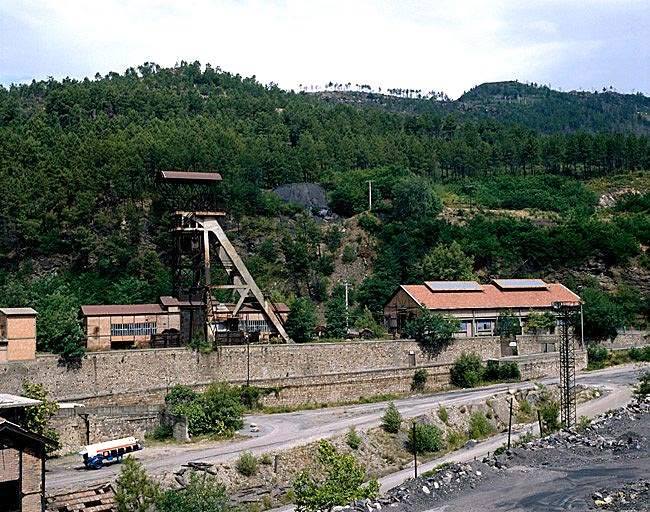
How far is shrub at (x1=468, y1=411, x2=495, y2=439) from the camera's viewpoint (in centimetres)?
4316

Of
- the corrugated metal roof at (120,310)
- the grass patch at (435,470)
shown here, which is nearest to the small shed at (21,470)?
the grass patch at (435,470)

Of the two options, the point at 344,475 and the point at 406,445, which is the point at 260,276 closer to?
the point at 406,445

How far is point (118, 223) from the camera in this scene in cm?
6550

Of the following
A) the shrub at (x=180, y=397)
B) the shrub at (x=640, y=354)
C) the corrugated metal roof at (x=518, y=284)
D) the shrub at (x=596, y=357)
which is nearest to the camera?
the shrub at (x=180, y=397)

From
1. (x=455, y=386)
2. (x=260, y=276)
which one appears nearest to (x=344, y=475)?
(x=455, y=386)

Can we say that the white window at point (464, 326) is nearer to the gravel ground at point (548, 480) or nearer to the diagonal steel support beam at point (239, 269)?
the diagonal steel support beam at point (239, 269)

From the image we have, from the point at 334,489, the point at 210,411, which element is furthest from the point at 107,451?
the point at 334,489

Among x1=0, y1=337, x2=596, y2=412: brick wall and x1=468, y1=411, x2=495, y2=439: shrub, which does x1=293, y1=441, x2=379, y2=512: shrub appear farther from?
x1=0, y1=337, x2=596, y2=412: brick wall

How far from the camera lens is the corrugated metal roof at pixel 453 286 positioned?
196 ft

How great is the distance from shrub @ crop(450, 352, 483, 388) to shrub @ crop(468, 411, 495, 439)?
926 cm

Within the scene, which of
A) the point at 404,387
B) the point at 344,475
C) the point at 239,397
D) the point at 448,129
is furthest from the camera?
the point at 448,129

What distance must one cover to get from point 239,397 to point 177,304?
896cm

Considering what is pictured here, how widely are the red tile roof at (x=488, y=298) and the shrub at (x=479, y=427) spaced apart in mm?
13475

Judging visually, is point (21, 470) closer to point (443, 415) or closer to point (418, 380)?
point (443, 415)
